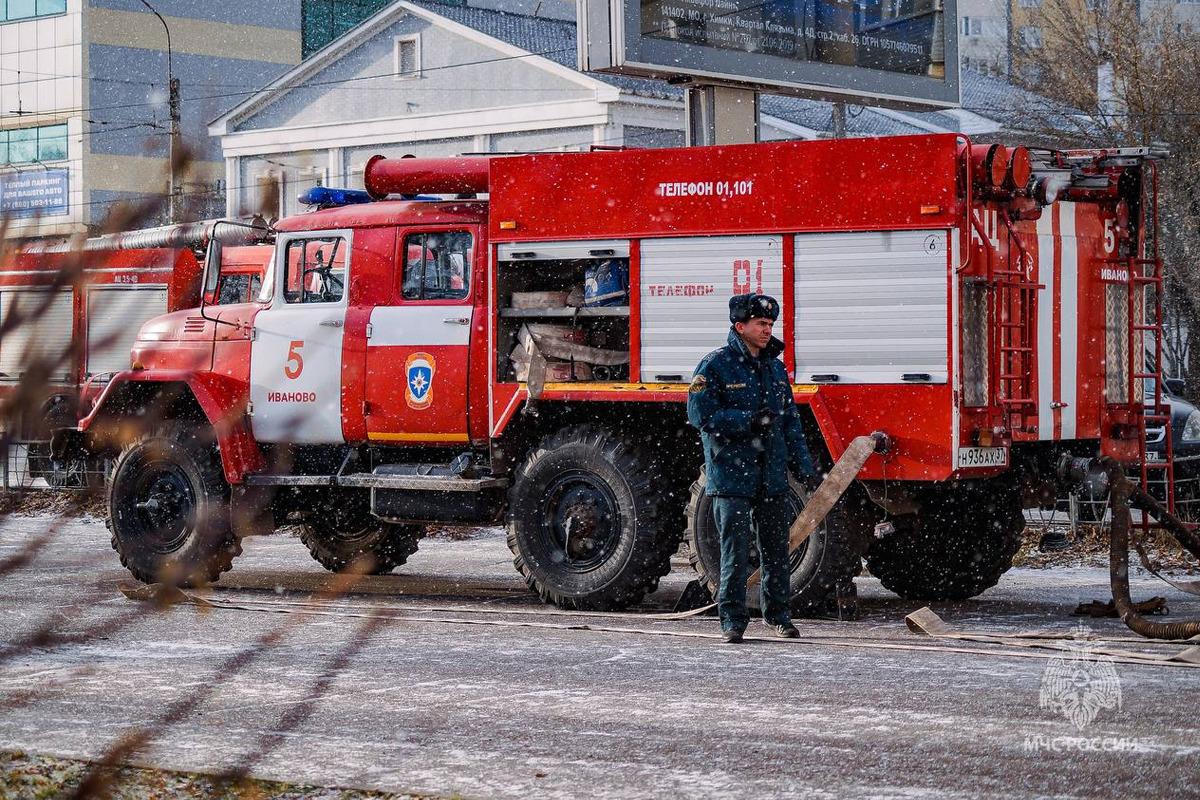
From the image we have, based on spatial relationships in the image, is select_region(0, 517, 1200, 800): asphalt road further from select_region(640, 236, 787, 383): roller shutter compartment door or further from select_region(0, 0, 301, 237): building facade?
select_region(0, 0, 301, 237): building facade

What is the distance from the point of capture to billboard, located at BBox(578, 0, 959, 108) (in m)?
15.6

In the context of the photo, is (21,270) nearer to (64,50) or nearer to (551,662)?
(551,662)

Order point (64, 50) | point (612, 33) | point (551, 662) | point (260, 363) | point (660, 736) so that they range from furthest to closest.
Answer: point (64, 50)
point (612, 33)
point (260, 363)
point (551, 662)
point (660, 736)

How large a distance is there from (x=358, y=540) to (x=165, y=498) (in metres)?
1.84

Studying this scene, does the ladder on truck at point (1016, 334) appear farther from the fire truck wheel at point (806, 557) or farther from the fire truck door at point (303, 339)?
the fire truck door at point (303, 339)

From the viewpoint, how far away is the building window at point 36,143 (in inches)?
2079

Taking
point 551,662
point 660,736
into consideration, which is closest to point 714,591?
point 551,662

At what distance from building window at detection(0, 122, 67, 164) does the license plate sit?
46099 millimetres

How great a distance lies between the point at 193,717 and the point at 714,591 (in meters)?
4.15

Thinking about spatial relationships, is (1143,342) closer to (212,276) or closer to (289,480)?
(289,480)

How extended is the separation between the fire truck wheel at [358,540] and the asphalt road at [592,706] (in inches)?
121

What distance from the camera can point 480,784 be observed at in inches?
228

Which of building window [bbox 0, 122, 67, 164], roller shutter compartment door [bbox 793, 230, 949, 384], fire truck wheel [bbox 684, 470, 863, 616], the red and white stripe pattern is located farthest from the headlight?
building window [bbox 0, 122, 67, 164]

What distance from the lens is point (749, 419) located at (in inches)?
374
